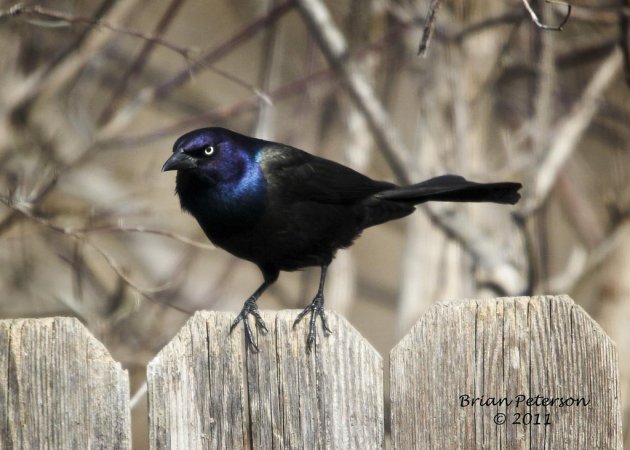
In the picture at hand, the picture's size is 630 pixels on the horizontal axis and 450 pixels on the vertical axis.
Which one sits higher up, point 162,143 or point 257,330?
point 162,143

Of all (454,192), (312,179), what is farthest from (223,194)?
(454,192)

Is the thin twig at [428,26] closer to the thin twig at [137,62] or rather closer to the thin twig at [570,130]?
the thin twig at [570,130]

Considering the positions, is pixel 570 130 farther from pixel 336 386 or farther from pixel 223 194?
pixel 336 386

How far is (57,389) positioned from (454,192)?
5.42 feet

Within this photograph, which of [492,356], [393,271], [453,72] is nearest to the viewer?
[492,356]

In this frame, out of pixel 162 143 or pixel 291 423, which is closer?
pixel 291 423

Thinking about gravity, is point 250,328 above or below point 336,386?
above

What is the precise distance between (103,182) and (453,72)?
2120mm

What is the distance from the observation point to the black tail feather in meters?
3.11

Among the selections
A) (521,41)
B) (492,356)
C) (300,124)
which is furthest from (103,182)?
(492,356)

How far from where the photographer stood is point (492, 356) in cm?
215

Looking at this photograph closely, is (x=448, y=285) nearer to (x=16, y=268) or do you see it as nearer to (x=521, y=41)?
(x=521, y=41)

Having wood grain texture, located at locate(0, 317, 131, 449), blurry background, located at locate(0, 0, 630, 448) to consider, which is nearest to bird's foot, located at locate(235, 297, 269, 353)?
wood grain texture, located at locate(0, 317, 131, 449)

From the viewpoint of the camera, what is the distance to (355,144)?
15.2 feet
